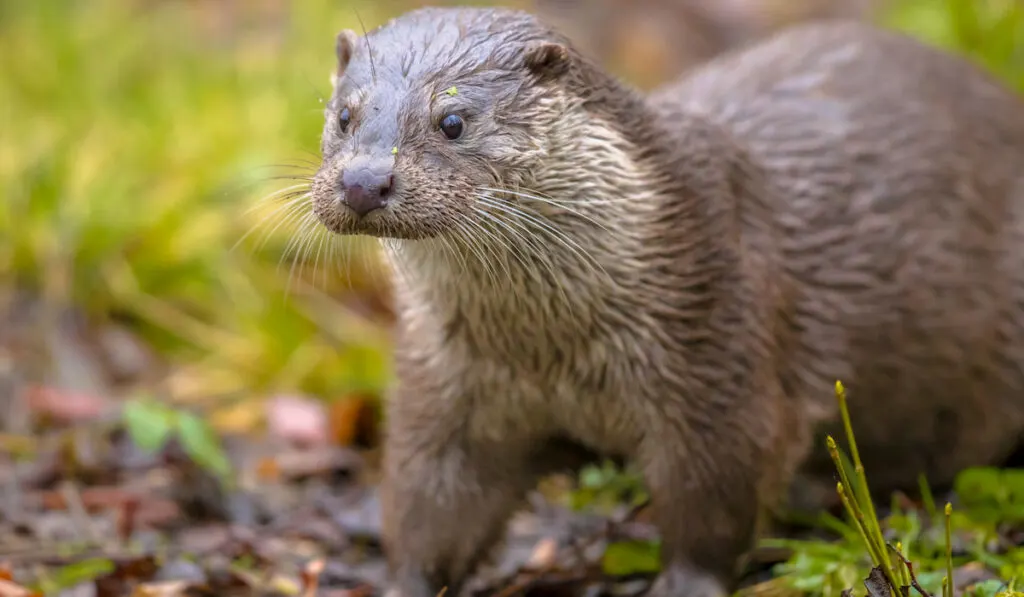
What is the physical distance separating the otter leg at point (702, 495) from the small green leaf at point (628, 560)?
0.17 m

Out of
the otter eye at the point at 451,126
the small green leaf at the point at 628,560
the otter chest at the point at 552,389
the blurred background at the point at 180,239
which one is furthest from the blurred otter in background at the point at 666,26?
the otter eye at the point at 451,126

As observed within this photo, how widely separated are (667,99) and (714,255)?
48cm

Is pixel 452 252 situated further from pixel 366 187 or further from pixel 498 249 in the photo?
pixel 366 187

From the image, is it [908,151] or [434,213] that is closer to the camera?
[434,213]

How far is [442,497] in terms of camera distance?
2.75 meters

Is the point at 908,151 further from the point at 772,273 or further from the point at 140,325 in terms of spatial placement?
the point at 140,325

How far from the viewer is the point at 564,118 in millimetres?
2461

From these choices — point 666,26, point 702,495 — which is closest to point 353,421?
point 702,495

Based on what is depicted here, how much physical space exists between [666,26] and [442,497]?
4438 mm

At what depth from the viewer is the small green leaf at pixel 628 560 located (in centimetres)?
288

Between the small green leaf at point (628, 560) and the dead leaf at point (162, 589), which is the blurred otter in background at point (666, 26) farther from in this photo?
the dead leaf at point (162, 589)

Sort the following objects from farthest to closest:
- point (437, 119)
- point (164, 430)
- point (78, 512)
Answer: point (78, 512)
point (164, 430)
point (437, 119)

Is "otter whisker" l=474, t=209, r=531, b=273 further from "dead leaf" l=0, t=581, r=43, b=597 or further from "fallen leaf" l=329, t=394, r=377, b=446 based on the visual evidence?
"fallen leaf" l=329, t=394, r=377, b=446

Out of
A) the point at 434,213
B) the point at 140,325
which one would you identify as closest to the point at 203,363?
the point at 140,325
